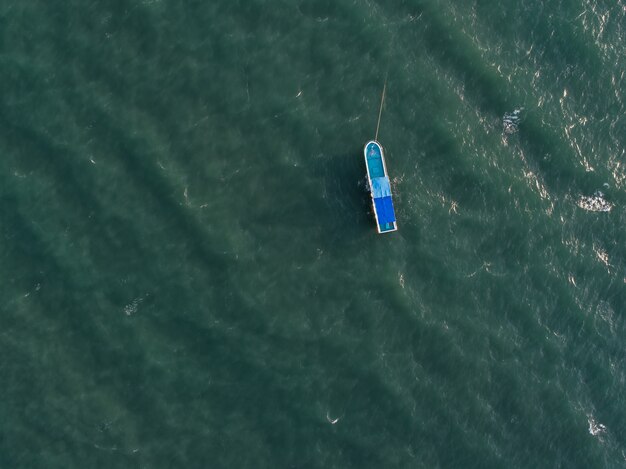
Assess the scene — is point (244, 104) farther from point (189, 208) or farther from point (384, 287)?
point (384, 287)

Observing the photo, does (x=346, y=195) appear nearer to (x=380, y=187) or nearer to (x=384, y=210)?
(x=380, y=187)

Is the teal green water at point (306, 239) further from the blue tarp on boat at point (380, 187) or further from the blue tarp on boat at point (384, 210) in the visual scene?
the blue tarp on boat at point (380, 187)

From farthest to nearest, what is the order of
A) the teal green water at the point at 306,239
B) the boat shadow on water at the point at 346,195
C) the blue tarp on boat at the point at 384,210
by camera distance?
the boat shadow on water at the point at 346,195, the blue tarp on boat at the point at 384,210, the teal green water at the point at 306,239

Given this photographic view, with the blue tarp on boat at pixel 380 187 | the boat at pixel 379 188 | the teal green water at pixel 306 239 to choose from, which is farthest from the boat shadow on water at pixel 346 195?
the blue tarp on boat at pixel 380 187

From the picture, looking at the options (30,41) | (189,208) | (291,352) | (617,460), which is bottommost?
(617,460)

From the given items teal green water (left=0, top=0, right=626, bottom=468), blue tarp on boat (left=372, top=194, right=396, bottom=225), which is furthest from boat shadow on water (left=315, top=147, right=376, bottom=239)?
blue tarp on boat (left=372, top=194, right=396, bottom=225)

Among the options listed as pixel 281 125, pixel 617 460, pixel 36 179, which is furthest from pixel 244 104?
pixel 617 460
